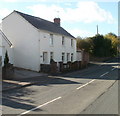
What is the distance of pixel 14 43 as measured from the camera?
33.0m

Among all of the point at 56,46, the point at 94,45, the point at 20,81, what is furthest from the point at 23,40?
the point at 94,45

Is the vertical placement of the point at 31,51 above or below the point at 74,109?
above

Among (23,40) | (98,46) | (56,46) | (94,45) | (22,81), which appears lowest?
(22,81)

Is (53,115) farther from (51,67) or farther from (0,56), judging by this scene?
(51,67)

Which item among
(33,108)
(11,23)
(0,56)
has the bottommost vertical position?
(33,108)

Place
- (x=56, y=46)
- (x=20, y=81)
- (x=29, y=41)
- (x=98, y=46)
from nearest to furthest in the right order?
(x=20, y=81)
(x=29, y=41)
(x=56, y=46)
(x=98, y=46)

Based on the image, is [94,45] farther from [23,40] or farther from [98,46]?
[23,40]

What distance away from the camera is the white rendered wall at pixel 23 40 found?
31266mm

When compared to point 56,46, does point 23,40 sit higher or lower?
higher

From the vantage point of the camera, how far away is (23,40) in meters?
32.2

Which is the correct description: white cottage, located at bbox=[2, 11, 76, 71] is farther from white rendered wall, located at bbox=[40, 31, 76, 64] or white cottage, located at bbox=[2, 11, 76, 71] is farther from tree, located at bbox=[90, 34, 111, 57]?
→ tree, located at bbox=[90, 34, 111, 57]

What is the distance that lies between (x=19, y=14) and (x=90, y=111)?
25850 millimetres

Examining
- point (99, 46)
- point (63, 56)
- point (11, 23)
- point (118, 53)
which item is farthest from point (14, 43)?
point (118, 53)

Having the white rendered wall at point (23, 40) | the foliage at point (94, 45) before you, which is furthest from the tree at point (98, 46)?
the white rendered wall at point (23, 40)
